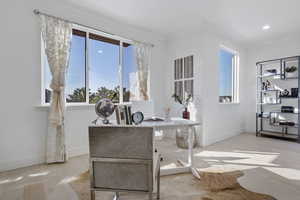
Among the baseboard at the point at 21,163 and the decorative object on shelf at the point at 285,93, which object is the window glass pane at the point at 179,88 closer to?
the decorative object on shelf at the point at 285,93

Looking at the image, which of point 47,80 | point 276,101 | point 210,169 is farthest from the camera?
point 276,101

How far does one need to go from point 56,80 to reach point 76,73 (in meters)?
0.51

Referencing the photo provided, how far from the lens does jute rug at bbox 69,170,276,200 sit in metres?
1.82

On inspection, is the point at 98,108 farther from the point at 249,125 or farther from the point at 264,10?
the point at 249,125

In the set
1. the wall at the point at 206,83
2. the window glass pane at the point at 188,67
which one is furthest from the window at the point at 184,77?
the wall at the point at 206,83

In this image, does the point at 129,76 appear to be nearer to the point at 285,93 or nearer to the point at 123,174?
the point at 123,174

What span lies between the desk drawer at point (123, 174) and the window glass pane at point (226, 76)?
152 inches

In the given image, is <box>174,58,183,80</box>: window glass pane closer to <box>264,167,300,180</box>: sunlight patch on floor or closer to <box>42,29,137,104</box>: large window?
<box>42,29,137,104</box>: large window

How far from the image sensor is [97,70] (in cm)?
360

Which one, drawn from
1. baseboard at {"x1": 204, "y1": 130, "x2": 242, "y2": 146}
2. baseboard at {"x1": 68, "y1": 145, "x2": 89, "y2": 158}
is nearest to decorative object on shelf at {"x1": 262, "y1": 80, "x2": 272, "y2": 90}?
baseboard at {"x1": 204, "y1": 130, "x2": 242, "y2": 146}

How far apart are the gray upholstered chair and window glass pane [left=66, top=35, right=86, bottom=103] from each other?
85.2 inches

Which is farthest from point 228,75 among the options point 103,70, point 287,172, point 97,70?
point 97,70

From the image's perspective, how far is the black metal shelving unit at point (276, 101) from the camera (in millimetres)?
4496

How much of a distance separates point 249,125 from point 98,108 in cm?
521
